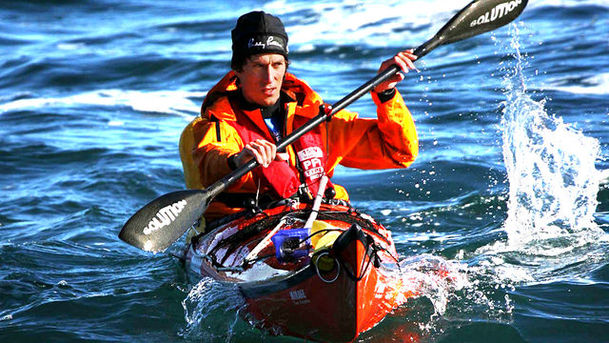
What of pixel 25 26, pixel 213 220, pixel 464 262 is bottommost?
pixel 464 262

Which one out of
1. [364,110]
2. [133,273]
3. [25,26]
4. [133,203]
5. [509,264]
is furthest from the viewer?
[25,26]

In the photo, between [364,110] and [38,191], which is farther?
[364,110]

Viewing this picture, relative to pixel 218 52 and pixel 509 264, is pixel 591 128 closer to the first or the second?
pixel 509 264

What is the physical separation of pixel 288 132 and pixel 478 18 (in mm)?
1449

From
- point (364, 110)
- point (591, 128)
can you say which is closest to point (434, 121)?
point (364, 110)

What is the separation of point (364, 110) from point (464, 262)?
15.3 ft

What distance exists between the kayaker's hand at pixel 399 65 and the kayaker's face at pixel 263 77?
56 centimetres

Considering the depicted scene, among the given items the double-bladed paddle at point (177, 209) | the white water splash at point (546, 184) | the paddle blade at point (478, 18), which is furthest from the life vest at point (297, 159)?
the white water splash at point (546, 184)

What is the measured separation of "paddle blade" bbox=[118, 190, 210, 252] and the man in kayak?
0.84 feet

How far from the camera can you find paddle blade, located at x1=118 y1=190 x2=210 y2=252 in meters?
4.20

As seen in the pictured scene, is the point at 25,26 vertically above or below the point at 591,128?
above

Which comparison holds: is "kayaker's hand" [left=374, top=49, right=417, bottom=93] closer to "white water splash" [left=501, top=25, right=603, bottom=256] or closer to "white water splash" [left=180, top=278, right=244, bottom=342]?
"white water splash" [left=180, top=278, right=244, bottom=342]

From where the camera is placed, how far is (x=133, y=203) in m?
7.52

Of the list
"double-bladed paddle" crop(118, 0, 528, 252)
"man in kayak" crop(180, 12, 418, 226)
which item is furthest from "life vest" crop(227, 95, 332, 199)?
"double-bladed paddle" crop(118, 0, 528, 252)
